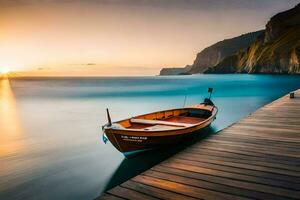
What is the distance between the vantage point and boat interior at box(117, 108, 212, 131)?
417 inches

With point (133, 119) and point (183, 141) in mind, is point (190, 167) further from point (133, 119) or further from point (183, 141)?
point (133, 119)

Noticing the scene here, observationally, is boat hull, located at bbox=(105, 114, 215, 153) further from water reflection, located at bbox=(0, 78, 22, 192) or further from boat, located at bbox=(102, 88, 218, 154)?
water reflection, located at bbox=(0, 78, 22, 192)

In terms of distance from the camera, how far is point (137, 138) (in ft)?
28.5

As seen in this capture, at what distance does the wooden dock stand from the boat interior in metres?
3.18

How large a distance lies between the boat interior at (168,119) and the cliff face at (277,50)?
12675 cm

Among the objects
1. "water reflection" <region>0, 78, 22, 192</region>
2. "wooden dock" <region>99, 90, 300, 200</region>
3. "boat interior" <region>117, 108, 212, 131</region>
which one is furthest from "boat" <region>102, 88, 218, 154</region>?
"water reflection" <region>0, 78, 22, 192</region>

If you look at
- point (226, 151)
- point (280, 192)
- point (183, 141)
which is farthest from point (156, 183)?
point (183, 141)

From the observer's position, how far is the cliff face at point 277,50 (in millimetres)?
131750

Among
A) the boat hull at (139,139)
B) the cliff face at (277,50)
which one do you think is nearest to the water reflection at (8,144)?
the boat hull at (139,139)

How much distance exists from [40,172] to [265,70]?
160m

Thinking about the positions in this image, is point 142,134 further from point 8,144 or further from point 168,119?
point 8,144

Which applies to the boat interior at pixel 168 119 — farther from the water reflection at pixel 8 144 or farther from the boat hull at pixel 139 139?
the water reflection at pixel 8 144

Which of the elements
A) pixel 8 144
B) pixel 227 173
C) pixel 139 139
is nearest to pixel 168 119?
pixel 139 139

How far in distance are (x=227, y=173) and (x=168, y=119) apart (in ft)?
28.0
